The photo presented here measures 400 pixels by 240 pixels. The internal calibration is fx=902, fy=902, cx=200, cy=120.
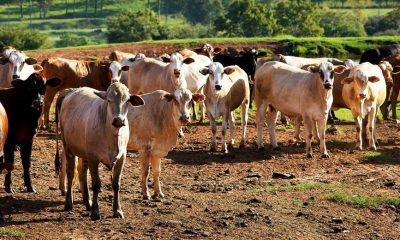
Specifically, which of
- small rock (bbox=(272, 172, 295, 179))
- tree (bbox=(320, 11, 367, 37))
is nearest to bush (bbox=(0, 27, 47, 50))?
tree (bbox=(320, 11, 367, 37))

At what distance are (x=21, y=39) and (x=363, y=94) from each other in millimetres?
53940

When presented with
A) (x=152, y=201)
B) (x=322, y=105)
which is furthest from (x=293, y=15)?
(x=152, y=201)

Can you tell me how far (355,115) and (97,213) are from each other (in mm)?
8712

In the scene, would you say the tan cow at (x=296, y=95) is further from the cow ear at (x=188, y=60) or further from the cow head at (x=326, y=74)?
the cow ear at (x=188, y=60)

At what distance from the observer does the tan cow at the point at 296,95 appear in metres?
17.3

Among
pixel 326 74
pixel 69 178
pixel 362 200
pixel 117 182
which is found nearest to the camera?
pixel 117 182

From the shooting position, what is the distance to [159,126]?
13164 millimetres

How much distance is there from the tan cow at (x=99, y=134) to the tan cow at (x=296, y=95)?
6481 millimetres

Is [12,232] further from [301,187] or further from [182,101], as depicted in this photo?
[301,187]

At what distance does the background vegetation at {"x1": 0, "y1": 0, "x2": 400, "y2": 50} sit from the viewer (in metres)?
73.2

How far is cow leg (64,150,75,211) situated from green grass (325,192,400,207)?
3846 millimetres

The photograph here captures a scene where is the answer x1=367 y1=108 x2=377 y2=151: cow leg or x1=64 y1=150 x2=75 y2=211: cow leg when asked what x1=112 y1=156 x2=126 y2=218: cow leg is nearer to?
x1=64 y1=150 x2=75 y2=211: cow leg

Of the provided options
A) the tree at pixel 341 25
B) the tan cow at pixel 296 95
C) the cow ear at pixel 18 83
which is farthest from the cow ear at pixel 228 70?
the tree at pixel 341 25

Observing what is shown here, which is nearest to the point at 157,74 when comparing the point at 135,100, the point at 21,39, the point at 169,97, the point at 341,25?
the point at 169,97
